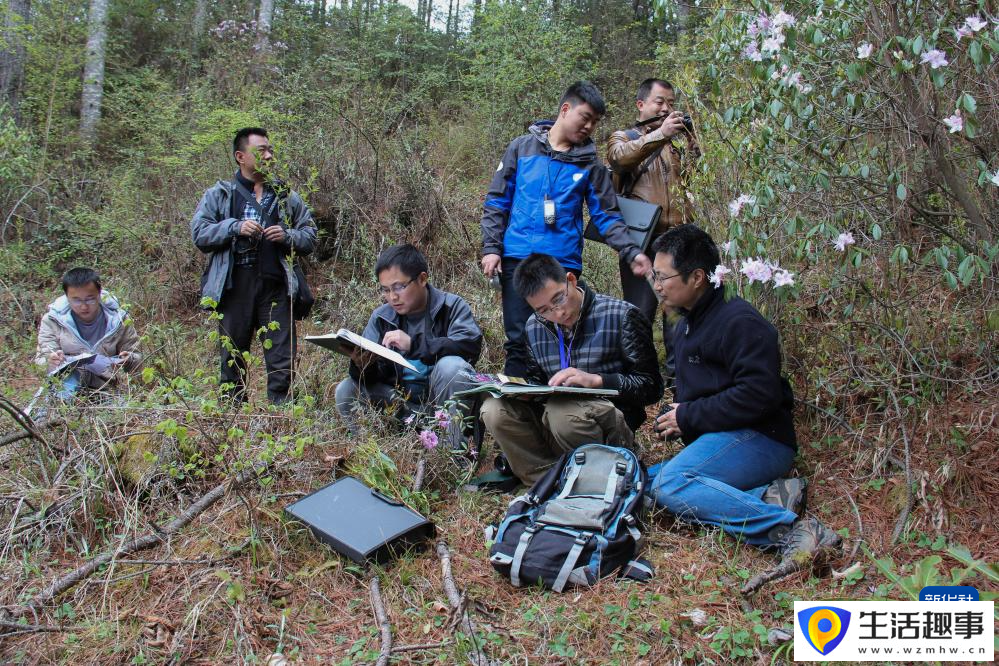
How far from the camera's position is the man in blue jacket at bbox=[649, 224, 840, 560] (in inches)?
124

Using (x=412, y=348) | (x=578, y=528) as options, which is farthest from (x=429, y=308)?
(x=578, y=528)

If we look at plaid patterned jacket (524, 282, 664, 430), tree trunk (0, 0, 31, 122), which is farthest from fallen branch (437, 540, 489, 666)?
tree trunk (0, 0, 31, 122)

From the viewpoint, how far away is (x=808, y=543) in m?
2.93

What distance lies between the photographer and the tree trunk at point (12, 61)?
339 inches

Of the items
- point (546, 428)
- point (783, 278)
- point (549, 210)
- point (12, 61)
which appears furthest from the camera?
point (12, 61)

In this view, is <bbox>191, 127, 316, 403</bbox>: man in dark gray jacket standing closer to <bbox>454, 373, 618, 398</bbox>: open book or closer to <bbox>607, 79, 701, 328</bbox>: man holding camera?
<bbox>454, 373, 618, 398</bbox>: open book

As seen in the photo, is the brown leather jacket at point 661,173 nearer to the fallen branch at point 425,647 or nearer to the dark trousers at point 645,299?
the dark trousers at point 645,299

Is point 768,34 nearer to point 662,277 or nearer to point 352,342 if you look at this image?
point 662,277

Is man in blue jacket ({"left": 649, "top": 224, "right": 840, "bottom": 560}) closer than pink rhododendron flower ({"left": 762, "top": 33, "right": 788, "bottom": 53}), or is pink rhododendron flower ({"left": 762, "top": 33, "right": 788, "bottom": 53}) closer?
pink rhododendron flower ({"left": 762, "top": 33, "right": 788, "bottom": 53})

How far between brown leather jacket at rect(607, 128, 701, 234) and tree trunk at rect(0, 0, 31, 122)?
7.57m

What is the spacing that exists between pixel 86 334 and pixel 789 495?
4.45 meters

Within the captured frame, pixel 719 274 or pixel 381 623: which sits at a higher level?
pixel 719 274

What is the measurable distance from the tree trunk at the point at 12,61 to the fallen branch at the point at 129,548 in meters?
7.37

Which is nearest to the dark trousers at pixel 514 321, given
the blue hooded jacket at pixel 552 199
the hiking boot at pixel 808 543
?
the blue hooded jacket at pixel 552 199
